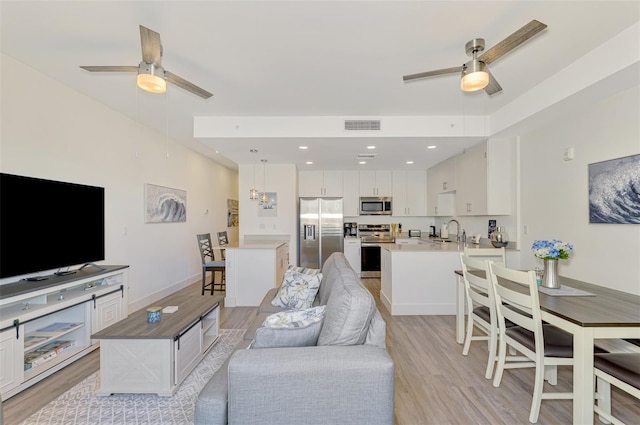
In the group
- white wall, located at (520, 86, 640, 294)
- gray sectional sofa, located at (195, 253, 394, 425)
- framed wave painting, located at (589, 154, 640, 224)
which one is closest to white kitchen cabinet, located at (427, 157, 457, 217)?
white wall, located at (520, 86, 640, 294)

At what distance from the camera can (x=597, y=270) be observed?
279cm

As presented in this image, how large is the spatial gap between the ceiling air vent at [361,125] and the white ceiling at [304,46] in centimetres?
19

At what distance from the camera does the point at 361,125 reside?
12.7 ft

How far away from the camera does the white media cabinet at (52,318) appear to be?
2094mm

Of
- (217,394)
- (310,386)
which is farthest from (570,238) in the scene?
(217,394)

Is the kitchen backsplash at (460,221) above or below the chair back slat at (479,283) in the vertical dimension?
above

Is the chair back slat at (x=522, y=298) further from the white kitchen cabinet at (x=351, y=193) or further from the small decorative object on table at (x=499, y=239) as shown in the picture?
the white kitchen cabinet at (x=351, y=193)

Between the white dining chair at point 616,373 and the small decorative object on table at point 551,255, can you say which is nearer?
the white dining chair at point 616,373

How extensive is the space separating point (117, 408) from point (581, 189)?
4482mm

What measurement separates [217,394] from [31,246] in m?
2.41

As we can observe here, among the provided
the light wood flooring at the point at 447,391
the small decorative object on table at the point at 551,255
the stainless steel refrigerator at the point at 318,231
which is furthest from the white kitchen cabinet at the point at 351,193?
the small decorative object on table at the point at 551,255

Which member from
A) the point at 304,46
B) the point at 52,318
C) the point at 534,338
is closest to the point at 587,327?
the point at 534,338

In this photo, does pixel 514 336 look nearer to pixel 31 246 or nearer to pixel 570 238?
pixel 570 238

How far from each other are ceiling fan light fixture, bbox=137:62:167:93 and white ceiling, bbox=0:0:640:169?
1.23 feet
